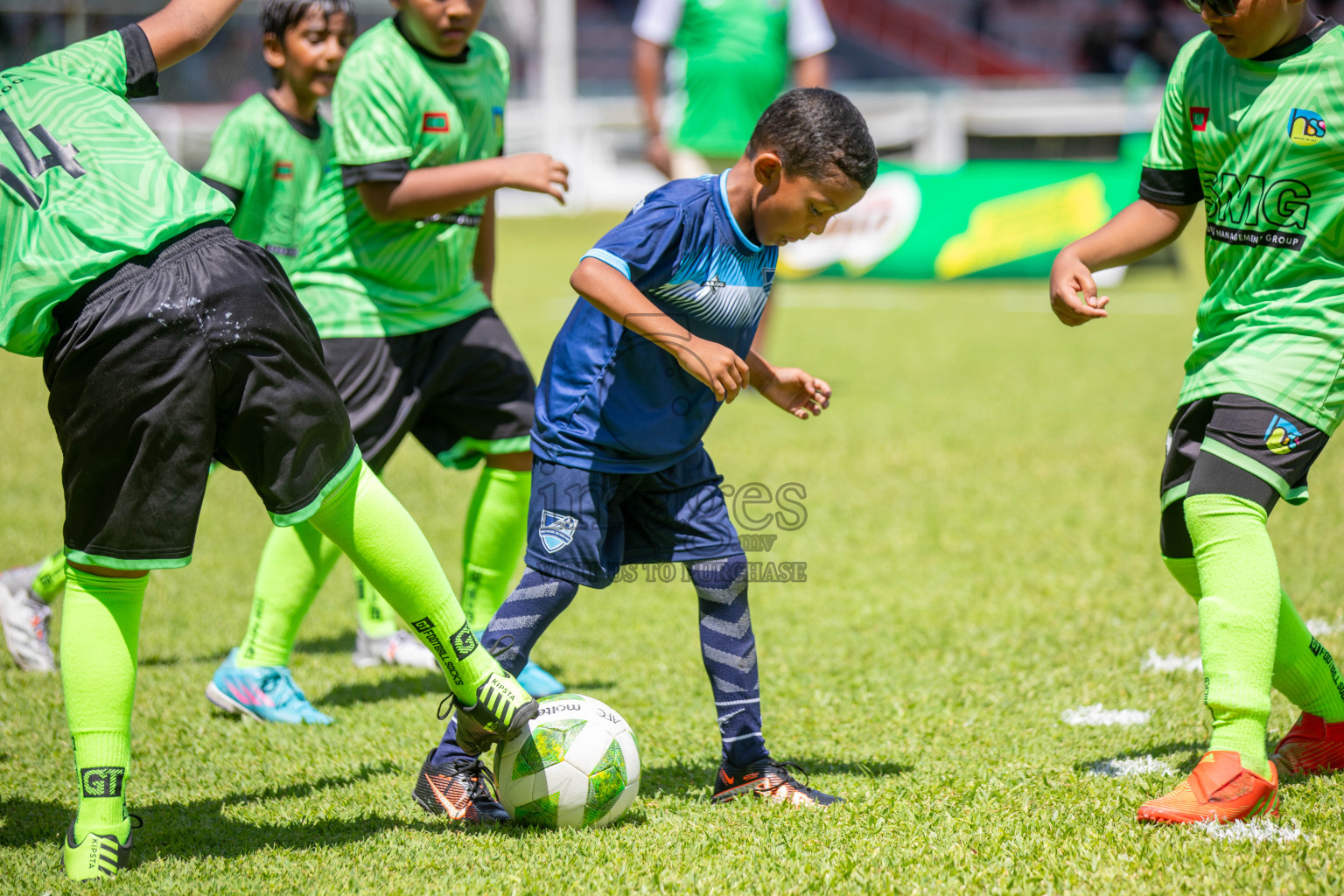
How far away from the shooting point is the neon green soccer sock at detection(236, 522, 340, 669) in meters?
3.66

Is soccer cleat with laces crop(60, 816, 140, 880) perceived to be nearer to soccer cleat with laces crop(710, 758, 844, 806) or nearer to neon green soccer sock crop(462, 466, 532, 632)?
soccer cleat with laces crop(710, 758, 844, 806)

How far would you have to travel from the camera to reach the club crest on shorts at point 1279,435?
2.54m

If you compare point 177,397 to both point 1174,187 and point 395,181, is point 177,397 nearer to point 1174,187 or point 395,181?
point 395,181

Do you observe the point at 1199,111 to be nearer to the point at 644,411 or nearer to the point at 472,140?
the point at 644,411

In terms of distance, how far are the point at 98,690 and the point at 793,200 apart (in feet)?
5.85

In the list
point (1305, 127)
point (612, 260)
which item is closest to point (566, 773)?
point (612, 260)

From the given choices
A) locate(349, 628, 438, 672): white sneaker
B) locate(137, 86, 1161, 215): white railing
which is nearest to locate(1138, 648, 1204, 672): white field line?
locate(349, 628, 438, 672): white sneaker

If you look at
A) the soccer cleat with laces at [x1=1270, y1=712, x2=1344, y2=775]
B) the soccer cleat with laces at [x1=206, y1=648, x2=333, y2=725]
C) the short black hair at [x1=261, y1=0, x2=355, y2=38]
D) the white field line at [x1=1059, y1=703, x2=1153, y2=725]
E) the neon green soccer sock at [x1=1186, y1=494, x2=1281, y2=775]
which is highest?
the short black hair at [x1=261, y1=0, x2=355, y2=38]

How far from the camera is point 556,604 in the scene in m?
2.82

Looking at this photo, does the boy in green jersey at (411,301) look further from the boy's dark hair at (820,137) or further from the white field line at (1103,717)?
the white field line at (1103,717)

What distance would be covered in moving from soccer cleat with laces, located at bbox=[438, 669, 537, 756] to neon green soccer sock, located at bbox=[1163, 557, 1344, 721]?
1.53 metres

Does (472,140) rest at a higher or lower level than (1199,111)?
lower

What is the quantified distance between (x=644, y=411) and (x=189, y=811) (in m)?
1.43

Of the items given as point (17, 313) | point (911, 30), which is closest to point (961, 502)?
point (17, 313)
